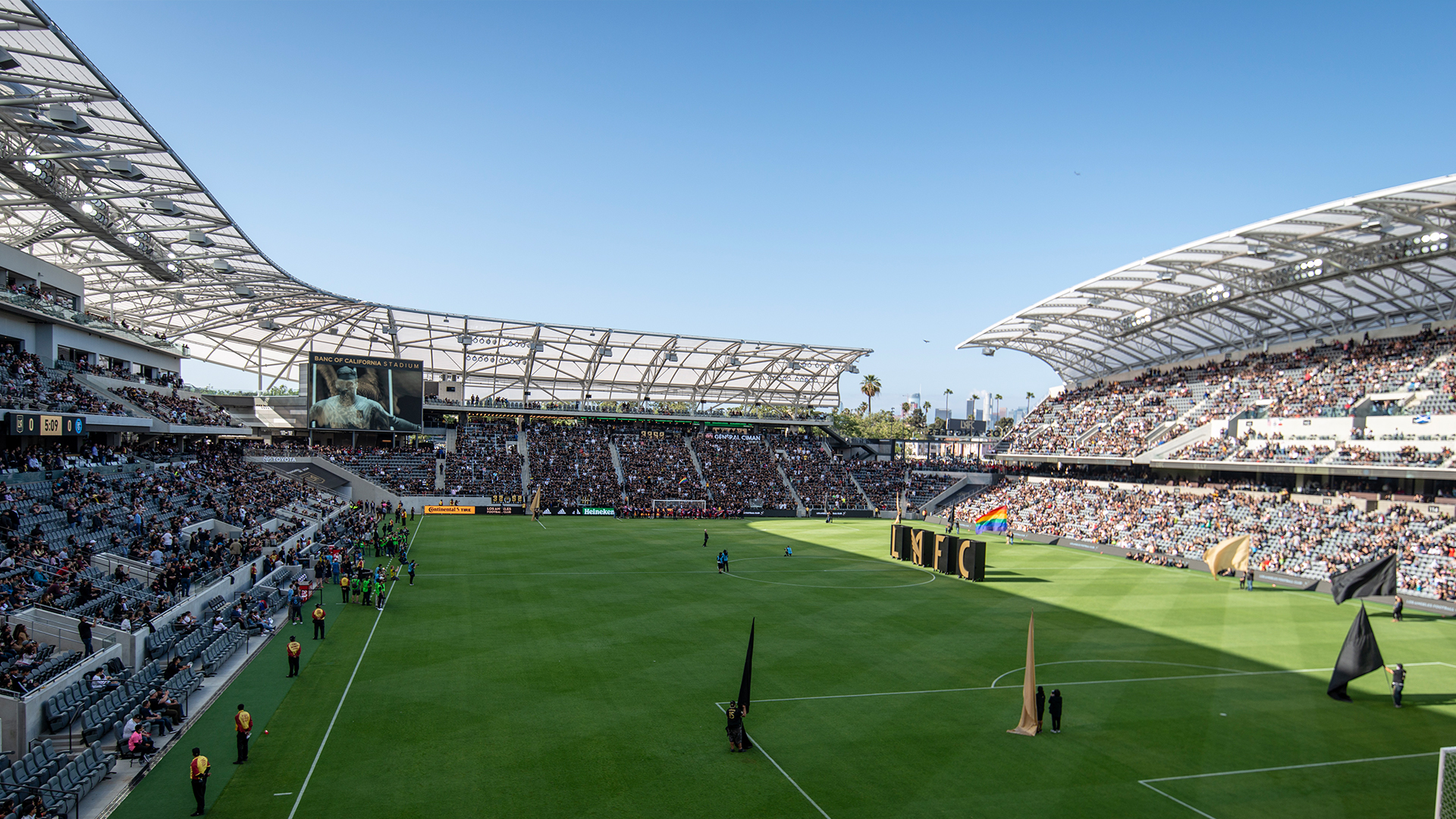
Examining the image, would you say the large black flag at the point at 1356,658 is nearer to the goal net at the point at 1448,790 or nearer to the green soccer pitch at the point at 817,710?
the green soccer pitch at the point at 817,710

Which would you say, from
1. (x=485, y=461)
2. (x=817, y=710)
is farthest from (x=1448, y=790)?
(x=485, y=461)

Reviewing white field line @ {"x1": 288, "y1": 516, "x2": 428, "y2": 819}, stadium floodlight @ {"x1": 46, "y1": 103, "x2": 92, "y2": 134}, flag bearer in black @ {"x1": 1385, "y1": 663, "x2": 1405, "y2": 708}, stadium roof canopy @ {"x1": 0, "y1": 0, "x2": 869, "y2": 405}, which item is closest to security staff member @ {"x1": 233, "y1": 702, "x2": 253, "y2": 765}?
white field line @ {"x1": 288, "y1": 516, "x2": 428, "y2": 819}

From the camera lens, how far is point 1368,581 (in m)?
30.4

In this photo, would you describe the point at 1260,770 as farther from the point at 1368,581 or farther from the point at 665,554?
the point at 665,554

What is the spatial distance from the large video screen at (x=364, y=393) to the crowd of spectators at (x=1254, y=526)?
154ft

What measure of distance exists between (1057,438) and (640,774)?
59.2 meters

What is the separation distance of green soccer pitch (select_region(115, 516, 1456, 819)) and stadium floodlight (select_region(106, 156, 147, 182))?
16.1 metres

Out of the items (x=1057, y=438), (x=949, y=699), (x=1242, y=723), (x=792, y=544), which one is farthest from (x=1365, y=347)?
(x=949, y=699)

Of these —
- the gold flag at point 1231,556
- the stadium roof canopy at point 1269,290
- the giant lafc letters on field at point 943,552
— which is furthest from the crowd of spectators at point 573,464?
the gold flag at point 1231,556

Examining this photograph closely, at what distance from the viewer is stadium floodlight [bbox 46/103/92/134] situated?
71.0 feet

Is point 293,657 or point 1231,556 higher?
point 293,657

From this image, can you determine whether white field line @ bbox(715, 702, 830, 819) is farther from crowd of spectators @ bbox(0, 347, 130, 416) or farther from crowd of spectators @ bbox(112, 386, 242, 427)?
crowd of spectators @ bbox(112, 386, 242, 427)

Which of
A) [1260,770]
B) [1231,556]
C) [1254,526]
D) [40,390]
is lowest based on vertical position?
[1260,770]

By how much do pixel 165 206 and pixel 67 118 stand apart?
27.3 feet
